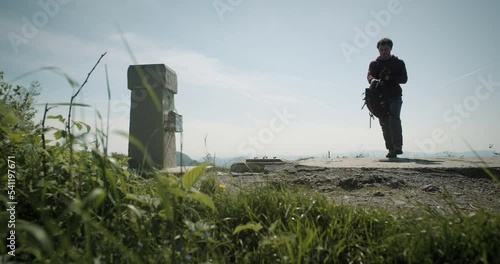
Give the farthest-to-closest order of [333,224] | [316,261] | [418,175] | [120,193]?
[418,175], [120,193], [333,224], [316,261]

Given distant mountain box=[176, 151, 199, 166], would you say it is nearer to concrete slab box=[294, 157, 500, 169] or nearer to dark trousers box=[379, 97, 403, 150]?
concrete slab box=[294, 157, 500, 169]

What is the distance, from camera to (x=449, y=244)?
41.8 inches

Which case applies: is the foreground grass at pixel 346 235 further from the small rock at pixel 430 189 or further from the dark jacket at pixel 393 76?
the dark jacket at pixel 393 76

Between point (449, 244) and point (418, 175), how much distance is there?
212 centimetres

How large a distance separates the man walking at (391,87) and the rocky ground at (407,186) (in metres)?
1.87

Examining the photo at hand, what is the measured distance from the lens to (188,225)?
1.16m

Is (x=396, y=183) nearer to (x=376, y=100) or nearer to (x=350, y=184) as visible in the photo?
(x=350, y=184)

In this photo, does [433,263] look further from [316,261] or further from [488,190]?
[488,190]

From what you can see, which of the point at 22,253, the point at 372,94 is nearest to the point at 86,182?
the point at 22,253

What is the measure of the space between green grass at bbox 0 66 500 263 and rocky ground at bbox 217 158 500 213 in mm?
297

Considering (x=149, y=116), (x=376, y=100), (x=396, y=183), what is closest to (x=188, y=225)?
(x=396, y=183)

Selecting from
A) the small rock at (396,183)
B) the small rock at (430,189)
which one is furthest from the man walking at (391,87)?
the small rock at (430,189)

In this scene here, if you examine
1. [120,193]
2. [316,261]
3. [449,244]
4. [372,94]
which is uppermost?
[372,94]

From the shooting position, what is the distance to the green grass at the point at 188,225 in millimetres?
1019
